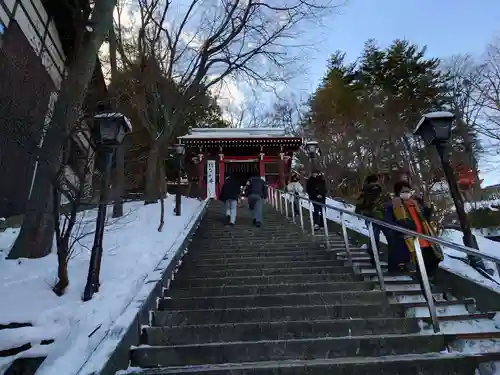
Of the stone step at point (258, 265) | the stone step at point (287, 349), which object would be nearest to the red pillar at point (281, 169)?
the stone step at point (258, 265)

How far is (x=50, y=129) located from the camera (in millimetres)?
6059

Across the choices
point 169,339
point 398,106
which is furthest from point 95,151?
point 398,106

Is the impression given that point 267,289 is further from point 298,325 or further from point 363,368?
point 363,368

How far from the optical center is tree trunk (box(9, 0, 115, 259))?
586 cm

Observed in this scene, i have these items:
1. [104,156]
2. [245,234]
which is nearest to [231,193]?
[245,234]

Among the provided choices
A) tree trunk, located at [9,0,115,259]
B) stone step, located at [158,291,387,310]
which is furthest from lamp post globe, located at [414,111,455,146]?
tree trunk, located at [9,0,115,259]

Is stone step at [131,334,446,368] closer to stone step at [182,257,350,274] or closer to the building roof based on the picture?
stone step at [182,257,350,274]

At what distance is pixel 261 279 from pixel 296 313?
125cm

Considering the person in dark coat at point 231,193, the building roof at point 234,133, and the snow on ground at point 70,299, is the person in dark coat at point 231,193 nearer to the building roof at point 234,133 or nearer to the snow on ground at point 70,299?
the snow on ground at point 70,299

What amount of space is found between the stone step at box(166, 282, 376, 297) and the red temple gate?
14181 mm

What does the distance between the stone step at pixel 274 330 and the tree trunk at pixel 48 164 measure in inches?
120

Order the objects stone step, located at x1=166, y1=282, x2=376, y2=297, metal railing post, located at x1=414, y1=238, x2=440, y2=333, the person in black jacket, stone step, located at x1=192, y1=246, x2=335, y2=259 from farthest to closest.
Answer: the person in black jacket → stone step, located at x1=192, y1=246, x2=335, y2=259 → stone step, located at x1=166, y1=282, x2=376, y2=297 → metal railing post, located at x1=414, y1=238, x2=440, y2=333

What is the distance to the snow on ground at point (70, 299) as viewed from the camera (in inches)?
124

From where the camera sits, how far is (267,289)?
4.88 meters
